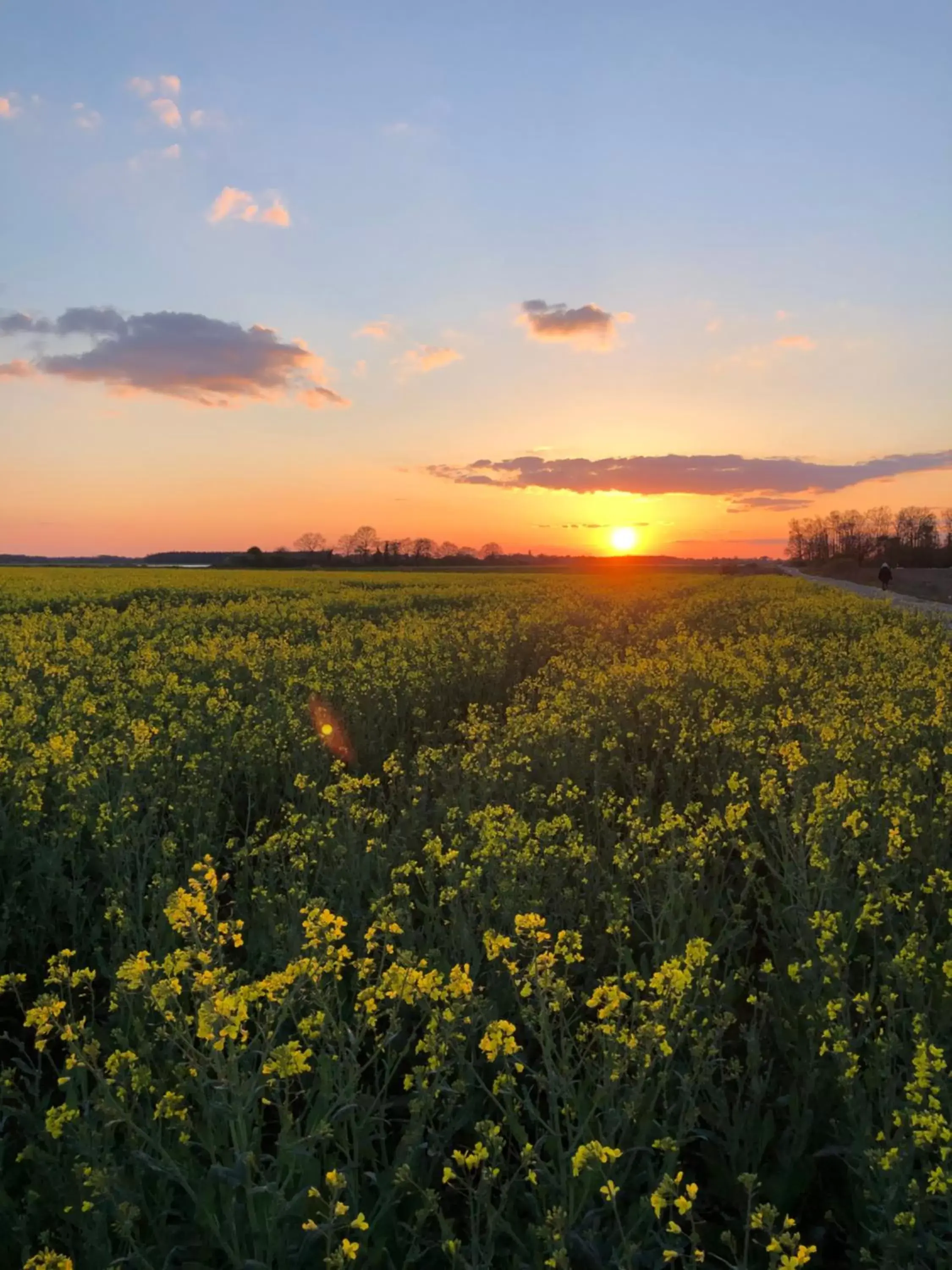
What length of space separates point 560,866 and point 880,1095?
72.3 inches

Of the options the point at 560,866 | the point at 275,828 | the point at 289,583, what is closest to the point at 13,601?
the point at 289,583

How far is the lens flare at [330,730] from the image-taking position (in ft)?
25.1

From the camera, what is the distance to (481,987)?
3.27 metres

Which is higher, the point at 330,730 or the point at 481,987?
the point at 330,730

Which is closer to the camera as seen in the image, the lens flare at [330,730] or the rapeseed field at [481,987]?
the rapeseed field at [481,987]

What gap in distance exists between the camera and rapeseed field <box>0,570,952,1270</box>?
8.01 feet

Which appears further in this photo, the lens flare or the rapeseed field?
the lens flare

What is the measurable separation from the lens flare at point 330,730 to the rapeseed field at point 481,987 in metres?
0.07

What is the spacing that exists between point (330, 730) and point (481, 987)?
4.85 m

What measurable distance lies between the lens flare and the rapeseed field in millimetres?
71

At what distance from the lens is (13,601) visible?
22.2 metres

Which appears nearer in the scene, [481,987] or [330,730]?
[481,987]

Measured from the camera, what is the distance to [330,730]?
25.9 ft

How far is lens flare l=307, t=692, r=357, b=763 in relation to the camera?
7637 millimetres
